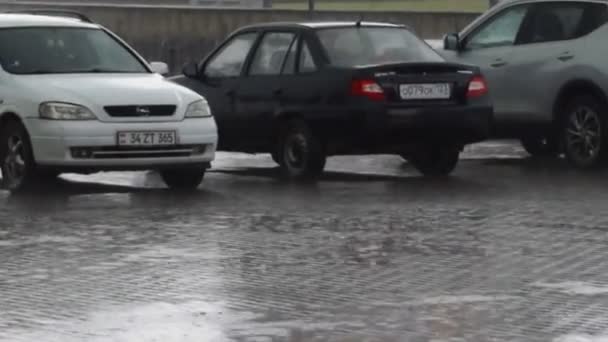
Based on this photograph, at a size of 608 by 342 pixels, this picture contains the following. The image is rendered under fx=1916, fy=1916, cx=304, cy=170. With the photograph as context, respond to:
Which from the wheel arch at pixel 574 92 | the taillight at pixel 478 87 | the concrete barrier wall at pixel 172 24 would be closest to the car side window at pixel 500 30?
the wheel arch at pixel 574 92

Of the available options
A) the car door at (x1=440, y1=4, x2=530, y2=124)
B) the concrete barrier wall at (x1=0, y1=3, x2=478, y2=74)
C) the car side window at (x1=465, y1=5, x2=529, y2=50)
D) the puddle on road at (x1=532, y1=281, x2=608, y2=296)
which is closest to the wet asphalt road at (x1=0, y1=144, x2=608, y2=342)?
the puddle on road at (x1=532, y1=281, x2=608, y2=296)

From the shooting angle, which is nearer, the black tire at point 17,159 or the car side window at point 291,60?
the black tire at point 17,159

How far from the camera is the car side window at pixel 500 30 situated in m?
19.0

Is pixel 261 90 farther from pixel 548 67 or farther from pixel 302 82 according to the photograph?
pixel 548 67

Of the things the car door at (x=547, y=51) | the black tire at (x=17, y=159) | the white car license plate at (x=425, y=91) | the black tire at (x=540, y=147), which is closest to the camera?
the black tire at (x=17, y=159)

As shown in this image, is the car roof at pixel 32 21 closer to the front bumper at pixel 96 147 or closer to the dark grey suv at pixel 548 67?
the front bumper at pixel 96 147

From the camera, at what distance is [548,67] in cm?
1825

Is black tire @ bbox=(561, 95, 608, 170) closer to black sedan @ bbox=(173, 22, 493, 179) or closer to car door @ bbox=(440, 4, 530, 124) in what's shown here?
car door @ bbox=(440, 4, 530, 124)

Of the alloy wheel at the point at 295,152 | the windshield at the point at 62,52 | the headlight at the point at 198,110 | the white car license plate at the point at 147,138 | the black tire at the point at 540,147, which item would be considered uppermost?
the windshield at the point at 62,52

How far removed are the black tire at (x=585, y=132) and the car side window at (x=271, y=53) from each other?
2.76m

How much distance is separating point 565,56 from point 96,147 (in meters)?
5.13

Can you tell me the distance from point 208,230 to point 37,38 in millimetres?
4621

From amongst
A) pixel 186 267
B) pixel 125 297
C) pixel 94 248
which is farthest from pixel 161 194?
pixel 125 297

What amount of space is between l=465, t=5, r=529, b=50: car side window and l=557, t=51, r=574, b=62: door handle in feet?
2.94
